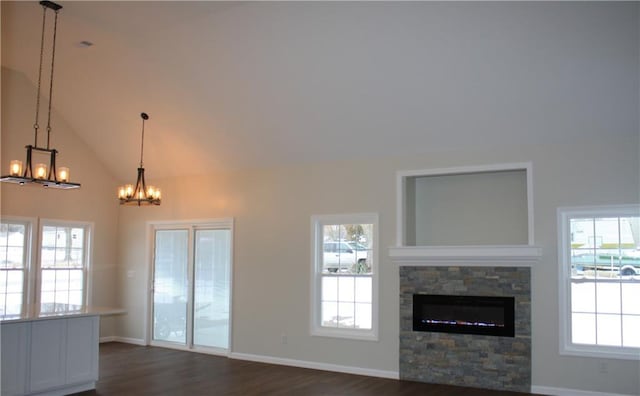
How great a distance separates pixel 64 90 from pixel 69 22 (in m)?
2.05

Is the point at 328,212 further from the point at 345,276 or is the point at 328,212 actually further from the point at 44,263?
the point at 44,263

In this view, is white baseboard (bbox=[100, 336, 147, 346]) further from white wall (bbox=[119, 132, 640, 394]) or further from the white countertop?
the white countertop

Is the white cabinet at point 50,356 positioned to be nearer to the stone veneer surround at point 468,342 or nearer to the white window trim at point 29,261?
the white window trim at point 29,261

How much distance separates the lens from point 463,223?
7531mm

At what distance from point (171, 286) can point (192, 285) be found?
523 mm

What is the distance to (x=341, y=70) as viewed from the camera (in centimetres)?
650

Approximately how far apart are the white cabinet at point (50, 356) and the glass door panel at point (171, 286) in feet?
9.44

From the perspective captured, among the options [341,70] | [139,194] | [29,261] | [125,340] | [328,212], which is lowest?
[125,340]

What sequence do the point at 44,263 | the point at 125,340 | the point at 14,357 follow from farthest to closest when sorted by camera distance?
the point at 125,340, the point at 44,263, the point at 14,357

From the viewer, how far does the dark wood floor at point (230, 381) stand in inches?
255

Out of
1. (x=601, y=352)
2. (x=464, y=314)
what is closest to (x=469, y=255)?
(x=464, y=314)

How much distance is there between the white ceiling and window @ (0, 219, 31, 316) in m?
2.18

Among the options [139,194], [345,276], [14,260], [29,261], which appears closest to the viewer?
[139,194]

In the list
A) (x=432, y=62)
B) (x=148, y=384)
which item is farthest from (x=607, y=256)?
(x=148, y=384)
